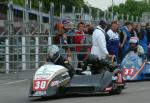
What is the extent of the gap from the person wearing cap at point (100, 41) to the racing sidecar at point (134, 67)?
1906 millimetres

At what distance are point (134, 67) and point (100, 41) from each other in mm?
2505

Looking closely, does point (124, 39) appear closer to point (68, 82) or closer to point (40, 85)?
point (68, 82)

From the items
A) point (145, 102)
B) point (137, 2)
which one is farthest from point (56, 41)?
point (137, 2)

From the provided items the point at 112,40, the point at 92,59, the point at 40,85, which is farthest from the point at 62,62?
the point at 112,40

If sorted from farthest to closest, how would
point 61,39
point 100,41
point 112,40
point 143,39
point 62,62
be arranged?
point 143,39, point 61,39, point 112,40, point 100,41, point 62,62

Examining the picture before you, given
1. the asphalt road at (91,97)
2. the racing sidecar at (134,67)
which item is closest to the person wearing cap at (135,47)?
the racing sidecar at (134,67)

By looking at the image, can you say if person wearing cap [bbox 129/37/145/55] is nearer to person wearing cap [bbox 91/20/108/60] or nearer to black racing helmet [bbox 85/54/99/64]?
person wearing cap [bbox 91/20/108/60]

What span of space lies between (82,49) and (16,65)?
246 cm

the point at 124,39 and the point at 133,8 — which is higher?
the point at 133,8

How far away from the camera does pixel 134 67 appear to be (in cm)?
1808

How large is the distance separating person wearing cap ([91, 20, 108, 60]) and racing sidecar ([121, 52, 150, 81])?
191 centimetres

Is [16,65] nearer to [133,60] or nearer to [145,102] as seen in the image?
[133,60]

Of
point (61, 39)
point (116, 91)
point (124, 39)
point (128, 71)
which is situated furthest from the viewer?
point (124, 39)

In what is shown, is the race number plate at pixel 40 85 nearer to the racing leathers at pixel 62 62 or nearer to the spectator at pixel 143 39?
the racing leathers at pixel 62 62
